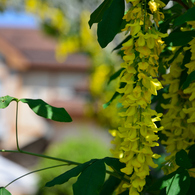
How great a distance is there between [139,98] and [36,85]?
12.9m

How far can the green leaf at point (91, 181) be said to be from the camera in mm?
706

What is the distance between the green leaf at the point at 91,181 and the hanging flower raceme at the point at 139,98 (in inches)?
2.1

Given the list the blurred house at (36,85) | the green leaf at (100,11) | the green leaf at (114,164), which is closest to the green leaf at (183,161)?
the green leaf at (114,164)

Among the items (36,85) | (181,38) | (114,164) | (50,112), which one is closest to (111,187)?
(114,164)

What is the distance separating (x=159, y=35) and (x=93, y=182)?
364mm

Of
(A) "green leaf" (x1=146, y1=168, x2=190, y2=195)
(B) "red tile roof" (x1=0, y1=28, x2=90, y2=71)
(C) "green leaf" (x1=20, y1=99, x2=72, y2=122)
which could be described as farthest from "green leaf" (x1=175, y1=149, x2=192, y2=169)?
(B) "red tile roof" (x1=0, y1=28, x2=90, y2=71)

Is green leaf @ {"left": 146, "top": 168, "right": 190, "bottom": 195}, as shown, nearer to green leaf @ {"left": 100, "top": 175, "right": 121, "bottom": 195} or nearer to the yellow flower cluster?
the yellow flower cluster

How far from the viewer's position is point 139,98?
73cm

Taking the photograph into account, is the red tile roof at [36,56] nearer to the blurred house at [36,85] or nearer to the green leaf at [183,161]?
the blurred house at [36,85]

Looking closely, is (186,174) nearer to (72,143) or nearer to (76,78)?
(72,143)

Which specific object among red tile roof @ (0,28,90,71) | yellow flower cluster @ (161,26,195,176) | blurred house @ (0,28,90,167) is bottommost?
blurred house @ (0,28,90,167)

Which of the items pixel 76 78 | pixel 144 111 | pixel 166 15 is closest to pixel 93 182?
pixel 144 111

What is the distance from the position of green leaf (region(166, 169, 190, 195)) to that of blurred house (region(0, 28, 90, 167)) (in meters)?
10.4

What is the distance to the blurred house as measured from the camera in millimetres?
11891
